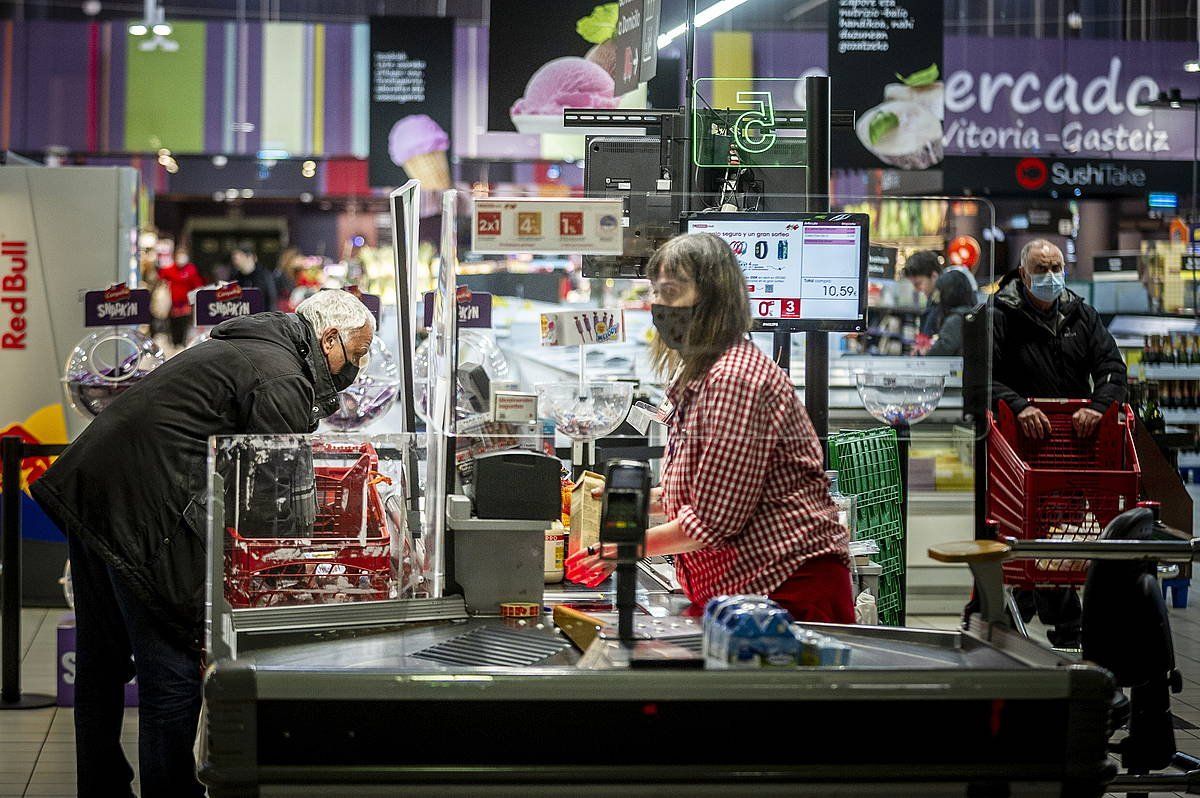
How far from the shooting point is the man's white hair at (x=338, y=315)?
144 inches

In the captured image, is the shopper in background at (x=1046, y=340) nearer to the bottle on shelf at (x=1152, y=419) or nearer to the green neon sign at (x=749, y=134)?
the bottle on shelf at (x=1152, y=419)

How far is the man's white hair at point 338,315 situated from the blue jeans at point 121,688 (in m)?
0.83

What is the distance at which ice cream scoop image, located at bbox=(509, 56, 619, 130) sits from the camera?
24.6 feet

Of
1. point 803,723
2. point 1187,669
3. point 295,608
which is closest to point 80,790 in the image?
point 295,608

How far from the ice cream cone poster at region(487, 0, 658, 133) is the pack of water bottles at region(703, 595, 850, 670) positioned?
17.3ft

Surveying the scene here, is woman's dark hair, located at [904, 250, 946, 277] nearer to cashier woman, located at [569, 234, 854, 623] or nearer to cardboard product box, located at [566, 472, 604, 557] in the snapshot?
cardboard product box, located at [566, 472, 604, 557]

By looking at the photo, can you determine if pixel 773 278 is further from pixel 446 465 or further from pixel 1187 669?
pixel 1187 669

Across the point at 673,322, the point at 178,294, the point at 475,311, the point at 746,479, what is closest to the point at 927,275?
the point at 475,311

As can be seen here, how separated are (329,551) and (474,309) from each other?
1056 mm

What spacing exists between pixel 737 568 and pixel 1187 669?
162 inches

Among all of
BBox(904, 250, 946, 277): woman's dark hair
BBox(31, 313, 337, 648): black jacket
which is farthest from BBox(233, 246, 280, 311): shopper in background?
BBox(31, 313, 337, 648): black jacket

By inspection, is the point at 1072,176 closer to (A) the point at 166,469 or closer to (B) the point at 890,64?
(B) the point at 890,64

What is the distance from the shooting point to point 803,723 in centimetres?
237

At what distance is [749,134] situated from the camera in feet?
15.0
